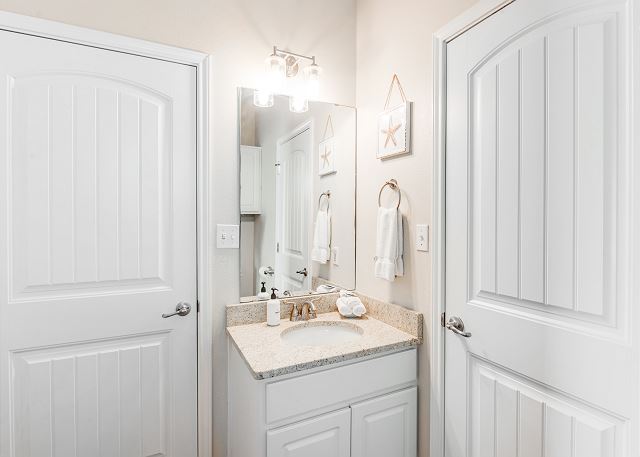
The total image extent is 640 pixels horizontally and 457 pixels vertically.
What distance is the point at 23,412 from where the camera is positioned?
1.35 metres

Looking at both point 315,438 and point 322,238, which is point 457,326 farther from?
point 322,238

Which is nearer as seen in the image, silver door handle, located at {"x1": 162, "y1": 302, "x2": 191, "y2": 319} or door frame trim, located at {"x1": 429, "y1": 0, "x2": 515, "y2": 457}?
door frame trim, located at {"x1": 429, "y1": 0, "x2": 515, "y2": 457}

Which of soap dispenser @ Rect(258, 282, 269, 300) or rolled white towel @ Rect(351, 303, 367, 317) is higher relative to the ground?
soap dispenser @ Rect(258, 282, 269, 300)

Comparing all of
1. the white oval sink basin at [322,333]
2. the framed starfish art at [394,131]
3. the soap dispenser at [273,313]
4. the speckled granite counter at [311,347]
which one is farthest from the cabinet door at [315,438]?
the framed starfish art at [394,131]

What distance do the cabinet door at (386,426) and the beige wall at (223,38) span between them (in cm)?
67

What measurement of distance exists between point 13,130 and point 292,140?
1.13m

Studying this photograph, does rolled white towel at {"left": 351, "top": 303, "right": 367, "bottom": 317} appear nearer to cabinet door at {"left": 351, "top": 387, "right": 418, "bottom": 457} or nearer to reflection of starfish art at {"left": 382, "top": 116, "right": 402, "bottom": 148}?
cabinet door at {"left": 351, "top": 387, "right": 418, "bottom": 457}

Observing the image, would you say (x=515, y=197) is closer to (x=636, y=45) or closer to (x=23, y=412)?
(x=636, y=45)

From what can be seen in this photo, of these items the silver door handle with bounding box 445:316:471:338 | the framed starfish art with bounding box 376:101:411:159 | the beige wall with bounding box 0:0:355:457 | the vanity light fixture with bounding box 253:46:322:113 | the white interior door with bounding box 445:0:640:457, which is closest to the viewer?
the white interior door with bounding box 445:0:640:457

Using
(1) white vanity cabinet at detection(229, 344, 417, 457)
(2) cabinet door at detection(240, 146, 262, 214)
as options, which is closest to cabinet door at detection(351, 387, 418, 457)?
(1) white vanity cabinet at detection(229, 344, 417, 457)

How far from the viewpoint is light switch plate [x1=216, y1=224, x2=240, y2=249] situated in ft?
5.43

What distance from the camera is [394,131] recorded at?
5.44ft

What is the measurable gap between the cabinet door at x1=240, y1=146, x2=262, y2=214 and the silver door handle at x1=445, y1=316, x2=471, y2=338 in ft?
3.31

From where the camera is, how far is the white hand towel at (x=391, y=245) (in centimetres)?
159
